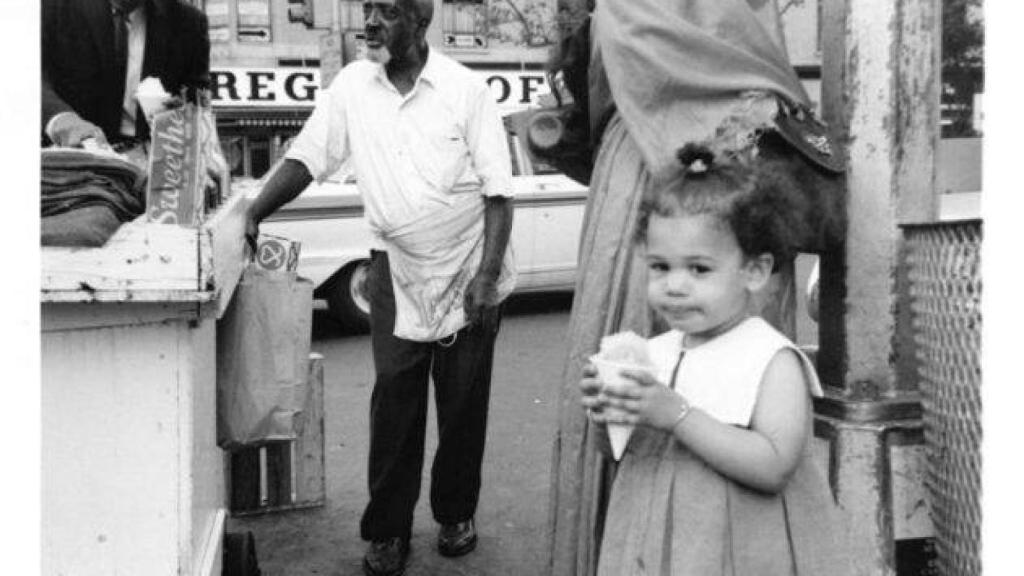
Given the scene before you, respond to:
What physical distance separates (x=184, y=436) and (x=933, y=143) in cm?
171

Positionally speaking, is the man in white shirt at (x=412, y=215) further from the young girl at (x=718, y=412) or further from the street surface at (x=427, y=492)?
the young girl at (x=718, y=412)

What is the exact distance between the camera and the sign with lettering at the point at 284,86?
48.5ft

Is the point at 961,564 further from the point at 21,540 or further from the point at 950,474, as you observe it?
the point at 21,540

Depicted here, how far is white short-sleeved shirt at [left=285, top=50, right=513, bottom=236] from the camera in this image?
3.75 meters

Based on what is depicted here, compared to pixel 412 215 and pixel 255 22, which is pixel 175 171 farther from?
pixel 255 22

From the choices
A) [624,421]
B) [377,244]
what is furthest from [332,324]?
[624,421]

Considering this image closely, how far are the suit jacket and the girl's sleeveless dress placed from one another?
6.19 ft

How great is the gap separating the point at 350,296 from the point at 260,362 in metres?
5.98

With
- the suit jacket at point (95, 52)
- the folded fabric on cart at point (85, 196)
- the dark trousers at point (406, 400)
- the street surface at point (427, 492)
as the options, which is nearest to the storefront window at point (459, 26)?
the street surface at point (427, 492)

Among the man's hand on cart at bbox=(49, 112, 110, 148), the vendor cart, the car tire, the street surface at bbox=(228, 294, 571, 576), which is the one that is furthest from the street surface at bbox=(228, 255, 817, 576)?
the man's hand on cart at bbox=(49, 112, 110, 148)

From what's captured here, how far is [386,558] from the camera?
3.89 m

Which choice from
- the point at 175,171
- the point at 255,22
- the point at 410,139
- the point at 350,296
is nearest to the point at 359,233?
the point at 350,296

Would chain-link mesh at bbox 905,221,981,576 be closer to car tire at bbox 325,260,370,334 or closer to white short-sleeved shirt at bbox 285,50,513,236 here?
white short-sleeved shirt at bbox 285,50,513,236

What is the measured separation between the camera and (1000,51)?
1.93m
